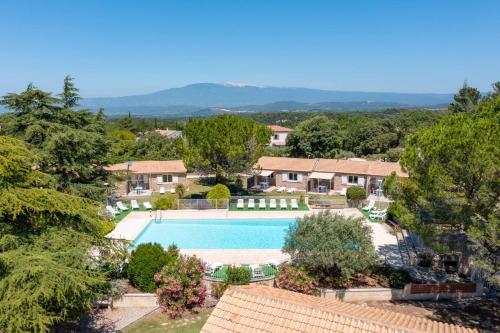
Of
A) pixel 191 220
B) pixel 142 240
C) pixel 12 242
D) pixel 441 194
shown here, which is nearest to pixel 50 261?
pixel 12 242

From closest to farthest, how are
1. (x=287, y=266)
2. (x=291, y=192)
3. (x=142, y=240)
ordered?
1. (x=287, y=266)
2. (x=142, y=240)
3. (x=291, y=192)

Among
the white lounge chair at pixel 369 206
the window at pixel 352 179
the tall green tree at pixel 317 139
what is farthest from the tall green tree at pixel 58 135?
the tall green tree at pixel 317 139

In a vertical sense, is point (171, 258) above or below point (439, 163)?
below

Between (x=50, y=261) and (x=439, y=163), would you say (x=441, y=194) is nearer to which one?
(x=439, y=163)

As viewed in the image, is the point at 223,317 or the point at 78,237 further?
the point at 78,237

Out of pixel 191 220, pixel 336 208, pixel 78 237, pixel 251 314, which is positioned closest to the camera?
pixel 251 314

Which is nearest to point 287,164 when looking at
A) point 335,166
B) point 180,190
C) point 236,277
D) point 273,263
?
point 335,166
